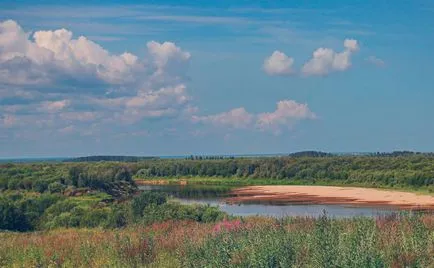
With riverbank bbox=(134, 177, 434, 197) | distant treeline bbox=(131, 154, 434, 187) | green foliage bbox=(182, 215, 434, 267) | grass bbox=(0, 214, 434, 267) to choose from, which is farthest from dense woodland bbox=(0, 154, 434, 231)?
green foliage bbox=(182, 215, 434, 267)

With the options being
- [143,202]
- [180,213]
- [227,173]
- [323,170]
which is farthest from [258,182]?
[180,213]

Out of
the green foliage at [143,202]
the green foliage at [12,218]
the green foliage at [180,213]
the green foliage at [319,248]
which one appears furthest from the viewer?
the green foliage at [12,218]

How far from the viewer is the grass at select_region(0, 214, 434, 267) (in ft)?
29.1

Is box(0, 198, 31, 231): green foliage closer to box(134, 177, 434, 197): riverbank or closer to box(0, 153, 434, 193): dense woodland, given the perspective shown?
box(0, 153, 434, 193): dense woodland

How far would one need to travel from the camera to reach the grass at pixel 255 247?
887cm

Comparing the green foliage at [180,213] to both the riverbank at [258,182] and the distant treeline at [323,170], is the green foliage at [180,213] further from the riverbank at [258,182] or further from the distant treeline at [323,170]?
the distant treeline at [323,170]

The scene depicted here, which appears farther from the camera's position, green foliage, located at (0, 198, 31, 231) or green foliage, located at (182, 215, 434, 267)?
green foliage, located at (0, 198, 31, 231)

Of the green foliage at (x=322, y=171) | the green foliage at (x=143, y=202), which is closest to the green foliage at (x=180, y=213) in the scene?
the green foliage at (x=143, y=202)

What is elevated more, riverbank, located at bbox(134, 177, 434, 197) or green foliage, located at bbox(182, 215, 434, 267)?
green foliage, located at bbox(182, 215, 434, 267)

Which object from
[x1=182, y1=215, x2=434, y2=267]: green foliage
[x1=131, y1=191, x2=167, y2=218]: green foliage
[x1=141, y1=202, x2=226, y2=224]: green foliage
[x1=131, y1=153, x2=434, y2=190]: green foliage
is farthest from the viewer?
[x1=131, y1=153, x2=434, y2=190]: green foliage

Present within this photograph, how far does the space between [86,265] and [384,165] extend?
3108 inches

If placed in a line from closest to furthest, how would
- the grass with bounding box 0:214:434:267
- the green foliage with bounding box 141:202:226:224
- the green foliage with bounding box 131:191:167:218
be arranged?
the grass with bounding box 0:214:434:267, the green foliage with bounding box 141:202:226:224, the green foliage with bounding box 131:191:167:218

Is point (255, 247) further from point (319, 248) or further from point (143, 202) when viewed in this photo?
point (143, 202)

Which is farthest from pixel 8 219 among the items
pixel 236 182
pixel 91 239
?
pixel 236 182
